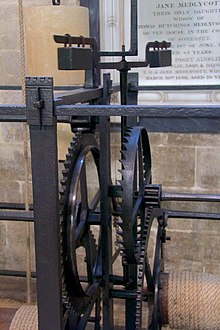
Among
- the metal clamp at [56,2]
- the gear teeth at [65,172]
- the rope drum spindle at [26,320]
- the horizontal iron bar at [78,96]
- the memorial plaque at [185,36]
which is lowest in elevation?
the rope drum spindle at [26,320]

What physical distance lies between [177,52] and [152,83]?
0.18 m

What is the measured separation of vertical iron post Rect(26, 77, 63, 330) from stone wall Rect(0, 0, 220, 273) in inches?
59.8

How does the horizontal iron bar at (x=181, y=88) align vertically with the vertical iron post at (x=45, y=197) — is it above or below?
above

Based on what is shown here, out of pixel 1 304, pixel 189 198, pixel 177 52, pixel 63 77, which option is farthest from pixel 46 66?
pixel 1 304

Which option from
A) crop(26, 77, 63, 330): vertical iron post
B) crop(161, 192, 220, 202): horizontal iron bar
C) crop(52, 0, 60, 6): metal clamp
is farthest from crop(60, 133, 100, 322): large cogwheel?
crop(52, 0, 60, 6): metal clamp

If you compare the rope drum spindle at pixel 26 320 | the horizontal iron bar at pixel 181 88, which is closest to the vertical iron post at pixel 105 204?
the rope drum spindle at pixel 26 320

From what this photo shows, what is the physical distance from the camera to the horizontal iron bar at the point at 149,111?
2.58 ft

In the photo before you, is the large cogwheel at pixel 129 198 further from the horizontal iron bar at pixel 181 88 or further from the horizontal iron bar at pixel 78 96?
the horizontal iron bar at pixel 181 88

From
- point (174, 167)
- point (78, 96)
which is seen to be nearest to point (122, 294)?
point (78, 96)

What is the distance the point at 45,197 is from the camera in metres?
0.85

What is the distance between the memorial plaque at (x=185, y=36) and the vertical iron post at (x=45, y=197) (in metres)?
1.59

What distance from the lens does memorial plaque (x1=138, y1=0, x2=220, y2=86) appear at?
90.4 inches

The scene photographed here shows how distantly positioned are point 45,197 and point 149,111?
0.71 ft

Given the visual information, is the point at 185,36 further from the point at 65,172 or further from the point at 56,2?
the point at 65,172
